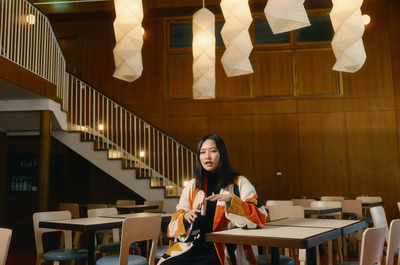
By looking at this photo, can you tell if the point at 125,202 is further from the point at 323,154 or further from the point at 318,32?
the point at 318,32

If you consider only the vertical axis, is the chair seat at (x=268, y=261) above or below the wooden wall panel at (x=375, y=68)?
below

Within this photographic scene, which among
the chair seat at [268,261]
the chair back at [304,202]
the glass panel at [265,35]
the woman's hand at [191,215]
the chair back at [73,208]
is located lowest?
the chair seat at [268,261]

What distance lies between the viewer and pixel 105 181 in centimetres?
924

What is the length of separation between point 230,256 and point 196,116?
6920 mm

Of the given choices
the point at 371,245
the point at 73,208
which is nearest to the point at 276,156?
the point at 73,208

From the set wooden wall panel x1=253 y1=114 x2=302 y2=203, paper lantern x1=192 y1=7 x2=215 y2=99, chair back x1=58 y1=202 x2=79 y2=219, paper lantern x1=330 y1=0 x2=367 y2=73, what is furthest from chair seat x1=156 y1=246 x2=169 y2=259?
wooden wall panel x1=253 y1=114 x2=302 y2=203

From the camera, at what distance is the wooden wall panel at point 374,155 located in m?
8.55

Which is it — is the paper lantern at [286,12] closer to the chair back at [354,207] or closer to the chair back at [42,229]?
the chair back at [42,229]

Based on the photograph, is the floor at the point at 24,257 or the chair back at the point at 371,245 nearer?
the chair back at the point at 371,245

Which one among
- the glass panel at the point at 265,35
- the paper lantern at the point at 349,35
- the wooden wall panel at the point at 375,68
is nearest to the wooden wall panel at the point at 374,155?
the wooden wall panel at the point at 375,68

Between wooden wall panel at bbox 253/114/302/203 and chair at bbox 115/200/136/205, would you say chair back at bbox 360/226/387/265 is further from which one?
wooden wall panel at bbox 253/114/302/203

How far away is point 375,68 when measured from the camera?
29.1ft

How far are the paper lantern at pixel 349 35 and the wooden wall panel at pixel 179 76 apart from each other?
5813 mm

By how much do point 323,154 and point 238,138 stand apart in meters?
1.95
